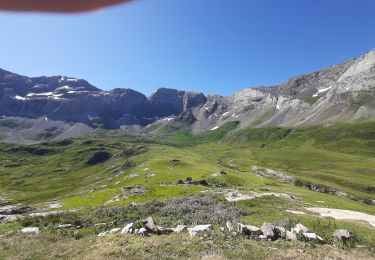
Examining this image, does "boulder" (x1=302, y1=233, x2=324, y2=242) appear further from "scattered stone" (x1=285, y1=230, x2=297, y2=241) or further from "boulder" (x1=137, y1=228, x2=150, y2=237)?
"boulder" (x1=137, y1=228, x2=150, y2=237)

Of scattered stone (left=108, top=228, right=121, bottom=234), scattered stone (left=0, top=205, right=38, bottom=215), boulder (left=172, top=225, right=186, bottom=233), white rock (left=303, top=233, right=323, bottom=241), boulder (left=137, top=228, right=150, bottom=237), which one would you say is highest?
white rock (left=303, top=233, right=323, bottom=241)

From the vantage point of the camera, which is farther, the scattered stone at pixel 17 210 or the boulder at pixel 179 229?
the scattered stone at pixel 17 210

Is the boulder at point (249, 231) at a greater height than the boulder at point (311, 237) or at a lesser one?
lesser

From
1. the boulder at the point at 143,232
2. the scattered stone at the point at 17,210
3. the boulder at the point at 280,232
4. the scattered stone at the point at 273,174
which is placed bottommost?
the scattered stone at the point at 17,210

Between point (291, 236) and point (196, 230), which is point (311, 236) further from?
point (196, 230)

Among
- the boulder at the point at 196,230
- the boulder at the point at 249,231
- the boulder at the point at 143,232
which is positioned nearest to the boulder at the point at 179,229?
the boulder at the point at 196,230

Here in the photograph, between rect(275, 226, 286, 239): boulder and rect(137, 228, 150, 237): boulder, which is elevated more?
rect(275, 226, 286, 239): boulder

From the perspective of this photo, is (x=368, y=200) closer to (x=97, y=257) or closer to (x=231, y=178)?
(x=231, y=178)

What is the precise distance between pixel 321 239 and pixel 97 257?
20710 mm

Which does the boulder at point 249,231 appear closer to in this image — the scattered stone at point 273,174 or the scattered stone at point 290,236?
the scattered stone at point 290,236

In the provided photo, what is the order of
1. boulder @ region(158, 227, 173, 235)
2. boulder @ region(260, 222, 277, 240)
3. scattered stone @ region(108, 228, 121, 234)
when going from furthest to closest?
scattered stone @ region(108, 228, 121, 234), boulder @ region(158, 227, 173, 235), boulder @ region(260, 222, 277, 240)

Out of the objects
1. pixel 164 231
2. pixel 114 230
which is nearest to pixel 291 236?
pixel 164 231

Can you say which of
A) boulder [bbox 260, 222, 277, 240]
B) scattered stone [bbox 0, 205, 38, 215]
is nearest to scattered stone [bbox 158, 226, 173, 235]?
boulder [bbox 260, 222, 277, 240]

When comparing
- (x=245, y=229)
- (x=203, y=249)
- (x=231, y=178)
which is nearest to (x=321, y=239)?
(x=245, y=229)
